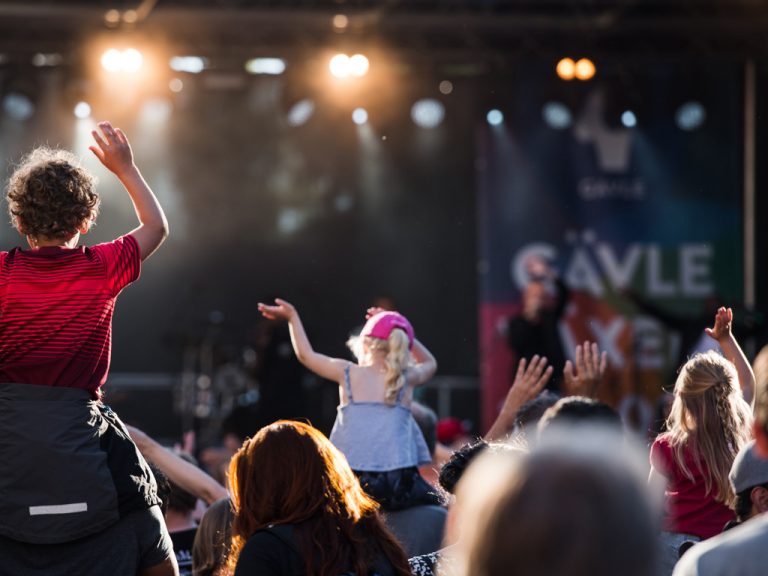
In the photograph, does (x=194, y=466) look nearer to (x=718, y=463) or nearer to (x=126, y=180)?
(x=126, y=180)

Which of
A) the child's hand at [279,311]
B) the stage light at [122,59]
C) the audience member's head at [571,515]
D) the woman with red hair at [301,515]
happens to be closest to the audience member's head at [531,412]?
the child's hand at [279,311]

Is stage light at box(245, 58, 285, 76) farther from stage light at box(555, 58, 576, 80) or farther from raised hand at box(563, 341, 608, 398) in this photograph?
raised hand at box(563, 341, 608, 398)

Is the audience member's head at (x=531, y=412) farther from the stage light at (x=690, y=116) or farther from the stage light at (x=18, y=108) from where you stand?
the stage light at (x=18, y=108)

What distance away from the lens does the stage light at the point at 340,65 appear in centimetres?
1062

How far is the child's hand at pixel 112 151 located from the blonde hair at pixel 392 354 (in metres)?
1.76

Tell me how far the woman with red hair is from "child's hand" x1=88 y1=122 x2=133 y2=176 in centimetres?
81

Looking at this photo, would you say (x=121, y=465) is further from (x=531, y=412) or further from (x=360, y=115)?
(x=360, y=115)

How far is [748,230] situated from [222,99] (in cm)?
555

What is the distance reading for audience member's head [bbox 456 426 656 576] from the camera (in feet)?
4.09

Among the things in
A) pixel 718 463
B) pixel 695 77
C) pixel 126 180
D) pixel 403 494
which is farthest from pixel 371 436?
pixel 695 77

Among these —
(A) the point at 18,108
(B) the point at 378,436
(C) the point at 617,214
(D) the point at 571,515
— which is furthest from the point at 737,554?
(A) the point at 18,108

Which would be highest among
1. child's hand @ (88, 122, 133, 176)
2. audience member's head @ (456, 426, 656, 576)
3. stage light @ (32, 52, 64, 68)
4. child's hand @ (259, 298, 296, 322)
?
stage light @ (32, 52, 64, 68)

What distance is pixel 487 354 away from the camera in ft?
37.3

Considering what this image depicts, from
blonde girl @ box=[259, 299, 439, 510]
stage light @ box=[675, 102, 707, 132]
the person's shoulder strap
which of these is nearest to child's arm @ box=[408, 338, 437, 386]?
blonde girl @ box=[259, 299, 439, 510]
